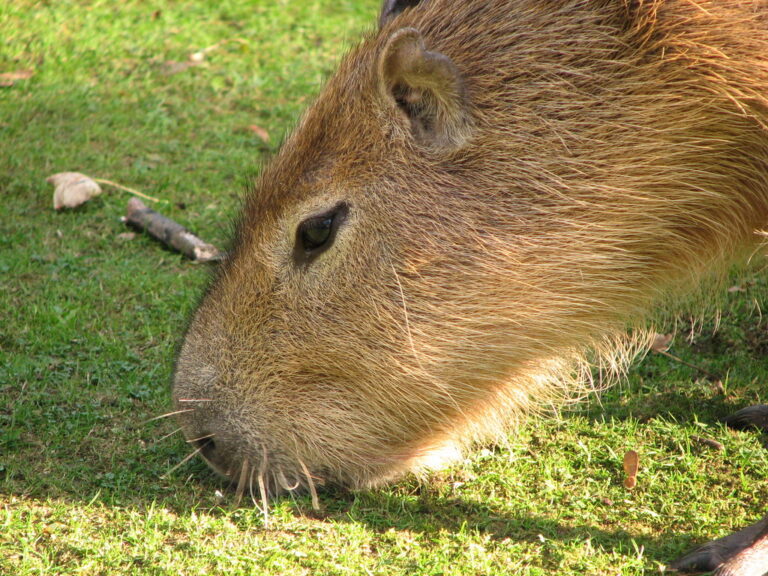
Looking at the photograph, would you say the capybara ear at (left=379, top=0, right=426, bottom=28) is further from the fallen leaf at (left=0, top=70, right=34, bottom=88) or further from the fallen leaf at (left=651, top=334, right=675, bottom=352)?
the fallen leaf at (left=0, top=70, right=34, bottom=88)

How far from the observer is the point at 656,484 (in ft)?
11.4

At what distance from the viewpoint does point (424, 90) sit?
2.93 m

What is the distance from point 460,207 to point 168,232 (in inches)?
98.1

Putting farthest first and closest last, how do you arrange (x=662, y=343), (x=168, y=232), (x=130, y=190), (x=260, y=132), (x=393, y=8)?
1. (x=260, y=132)
2. (x=130, y=190)
3. (x=168, y=232)
4. (x=662, y=343)
5. (x=393, y=8)

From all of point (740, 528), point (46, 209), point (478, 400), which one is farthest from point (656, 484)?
point (46, 209)

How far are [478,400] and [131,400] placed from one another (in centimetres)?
150

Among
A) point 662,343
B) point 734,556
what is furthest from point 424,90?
point 662,343

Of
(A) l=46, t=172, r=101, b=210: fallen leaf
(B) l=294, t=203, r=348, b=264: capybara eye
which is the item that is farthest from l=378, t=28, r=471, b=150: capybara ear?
(A) l=46, t=172, r=101, b=210: fallen leaf

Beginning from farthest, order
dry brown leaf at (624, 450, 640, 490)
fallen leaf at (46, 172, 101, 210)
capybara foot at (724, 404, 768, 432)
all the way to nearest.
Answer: fallen leaf at (46, 172, 101, 210) → capybara foot at (724, 404, 768, 432) → dry brown leaf at (624, 450, 640, 490)

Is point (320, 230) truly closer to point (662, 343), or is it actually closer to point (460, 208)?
point (460, 208)

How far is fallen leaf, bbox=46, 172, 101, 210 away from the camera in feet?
16.8

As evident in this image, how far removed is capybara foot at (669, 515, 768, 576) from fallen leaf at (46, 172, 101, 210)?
3.76 metres

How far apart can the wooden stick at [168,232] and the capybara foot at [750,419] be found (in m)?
2.66

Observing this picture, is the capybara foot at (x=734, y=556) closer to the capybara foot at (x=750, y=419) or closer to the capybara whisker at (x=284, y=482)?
the capybara foot at (x=750, y=419)
